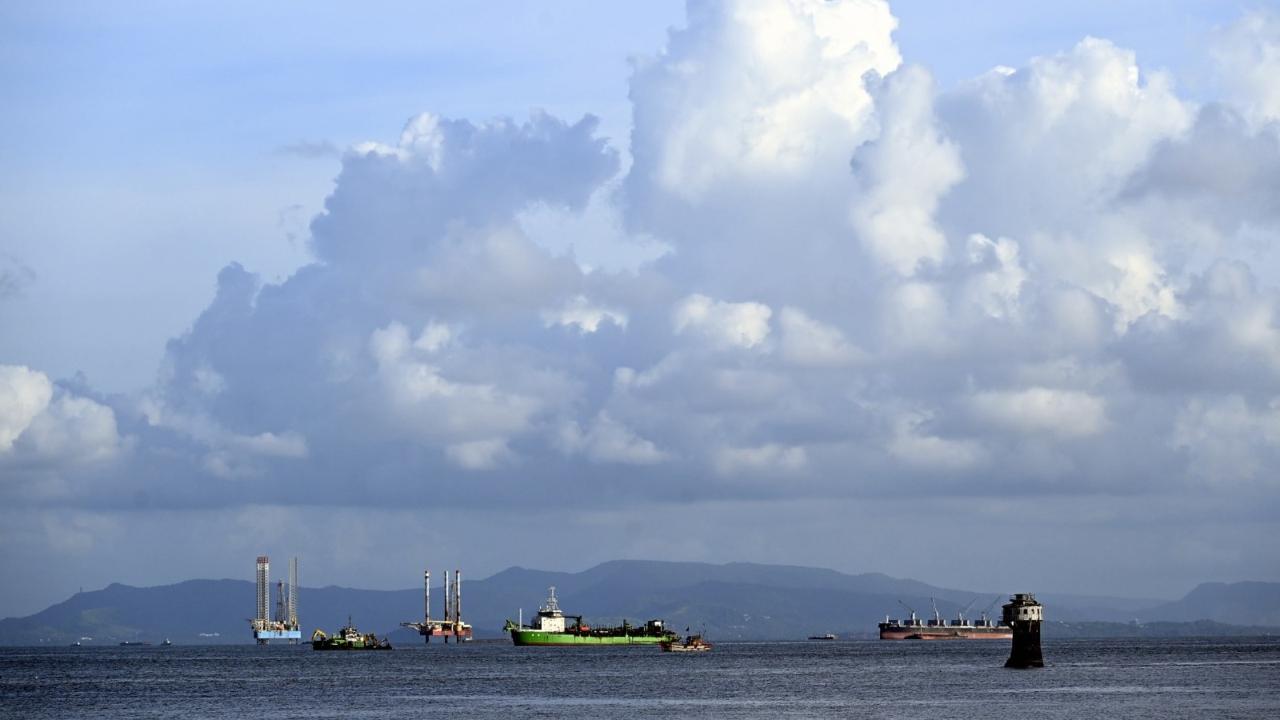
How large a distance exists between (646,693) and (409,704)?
88.2 feet

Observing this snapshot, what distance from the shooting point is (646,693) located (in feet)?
601

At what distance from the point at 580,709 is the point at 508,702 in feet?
48.3

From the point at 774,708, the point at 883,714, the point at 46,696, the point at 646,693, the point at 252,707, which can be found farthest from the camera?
the point at 46,696

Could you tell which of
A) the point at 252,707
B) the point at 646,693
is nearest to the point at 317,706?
the point at 252,707

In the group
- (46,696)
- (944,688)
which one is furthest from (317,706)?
(944,688)

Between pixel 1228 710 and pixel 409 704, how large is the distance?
74.0 meters

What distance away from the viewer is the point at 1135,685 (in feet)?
630

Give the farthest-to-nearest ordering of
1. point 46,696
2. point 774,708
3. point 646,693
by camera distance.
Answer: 1. point 46,696
2. point 646,693
3. point 774,708

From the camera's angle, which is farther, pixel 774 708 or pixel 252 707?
pixel 252 707

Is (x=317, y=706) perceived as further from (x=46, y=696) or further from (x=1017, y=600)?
(x=1017, y=600)

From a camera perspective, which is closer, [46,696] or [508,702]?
[508,702]

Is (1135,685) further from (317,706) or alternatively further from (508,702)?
(317,706)

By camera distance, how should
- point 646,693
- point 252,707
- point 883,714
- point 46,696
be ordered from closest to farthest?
point 883,714
point 252,707
point 646,693
point 46,696

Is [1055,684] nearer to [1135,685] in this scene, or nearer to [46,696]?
[1135,685]
